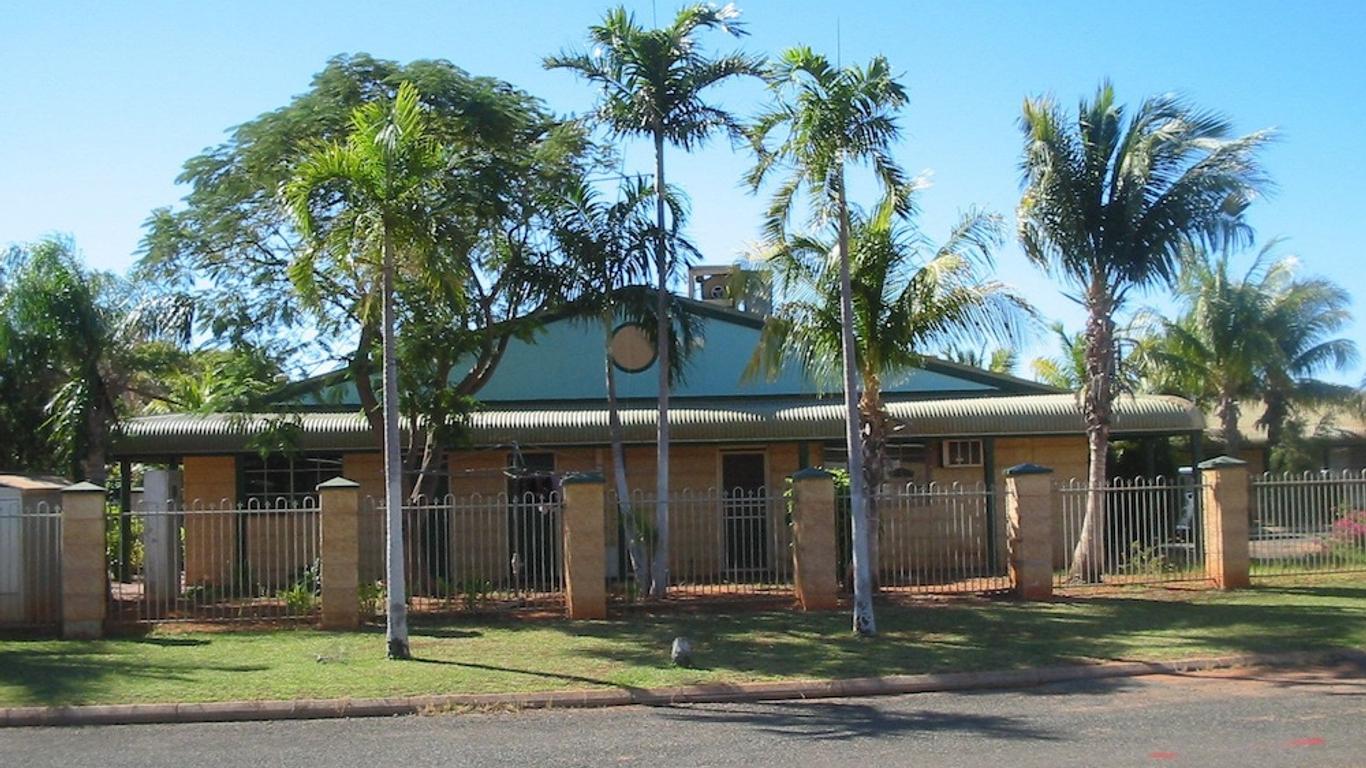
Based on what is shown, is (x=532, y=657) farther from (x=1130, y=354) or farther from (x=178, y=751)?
(x=1130, y=354)

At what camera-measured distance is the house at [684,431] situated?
20703 mm

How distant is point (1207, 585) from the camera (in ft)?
60.6

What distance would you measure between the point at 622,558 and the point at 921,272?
6892 millimetres

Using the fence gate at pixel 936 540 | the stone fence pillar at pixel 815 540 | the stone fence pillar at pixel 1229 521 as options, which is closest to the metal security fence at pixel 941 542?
the fence gate at pixel 936 540

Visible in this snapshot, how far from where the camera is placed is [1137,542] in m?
19.4

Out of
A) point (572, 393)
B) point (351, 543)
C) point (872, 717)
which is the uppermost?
point (572, 393)

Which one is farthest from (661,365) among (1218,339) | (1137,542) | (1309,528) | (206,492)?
(1218,339)

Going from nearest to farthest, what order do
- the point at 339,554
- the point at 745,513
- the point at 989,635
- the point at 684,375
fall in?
the point at 989,635 → the point at 339,554 → the point at 745,513 → the point at 684,375

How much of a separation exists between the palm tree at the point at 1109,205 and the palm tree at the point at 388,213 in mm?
9307

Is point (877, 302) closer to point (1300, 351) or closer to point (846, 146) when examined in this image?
point (846, 146)

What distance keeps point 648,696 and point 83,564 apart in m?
7.80

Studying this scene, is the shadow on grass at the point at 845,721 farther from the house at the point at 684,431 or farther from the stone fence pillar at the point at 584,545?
the house at the point at 684,431

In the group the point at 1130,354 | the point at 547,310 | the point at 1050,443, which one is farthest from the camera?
the point at 1130,354

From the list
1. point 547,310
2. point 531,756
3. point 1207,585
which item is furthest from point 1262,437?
point 531,756
